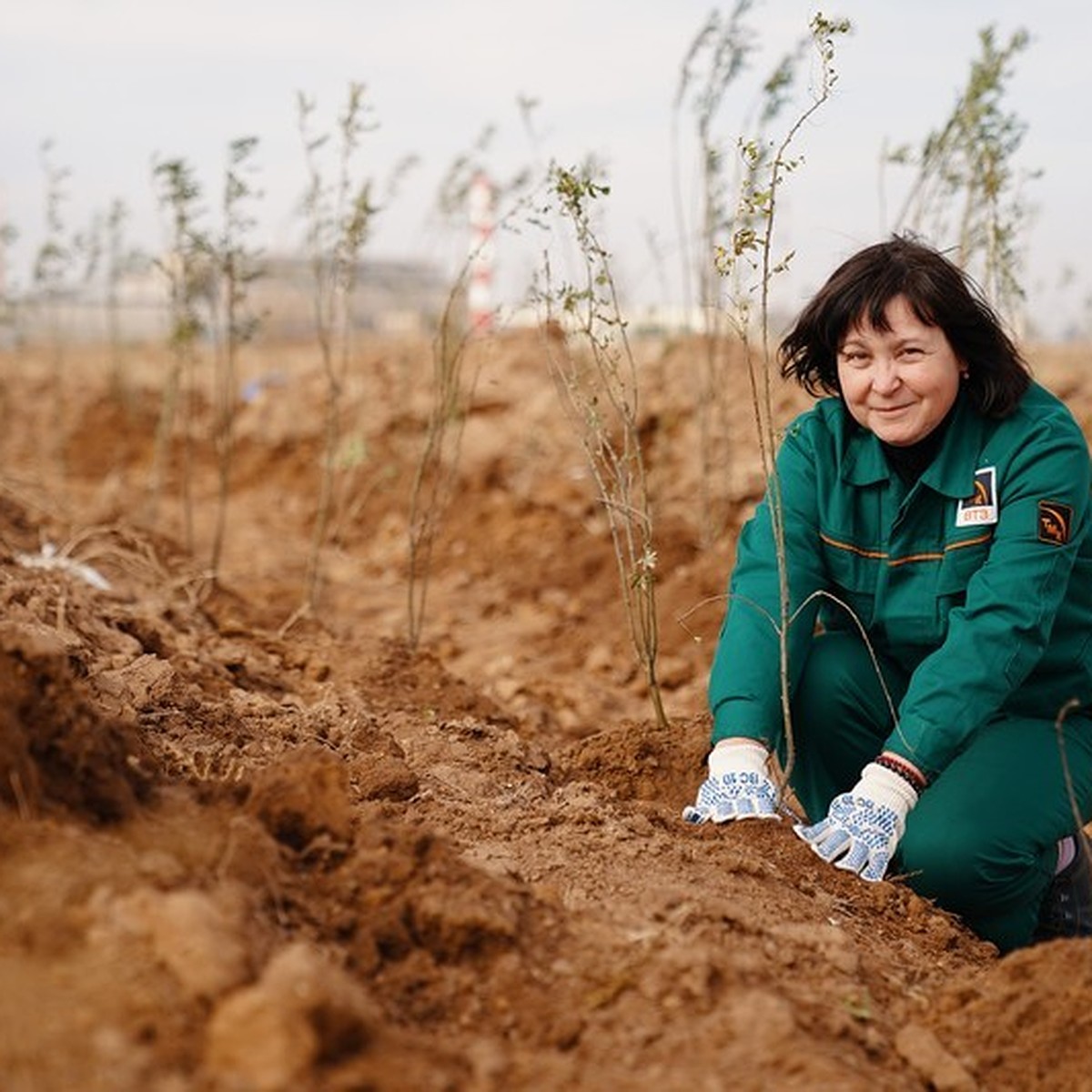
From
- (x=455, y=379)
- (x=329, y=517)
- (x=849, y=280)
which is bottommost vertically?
(x=329, y=517)

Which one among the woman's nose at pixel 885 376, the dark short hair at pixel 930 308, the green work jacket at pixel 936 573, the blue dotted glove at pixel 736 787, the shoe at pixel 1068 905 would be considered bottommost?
the shoe at pixel 1068 905

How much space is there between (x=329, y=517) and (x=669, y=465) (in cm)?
209

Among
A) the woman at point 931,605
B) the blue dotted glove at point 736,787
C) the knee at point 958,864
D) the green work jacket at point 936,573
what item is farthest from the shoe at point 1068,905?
the blue dotted glove at point 736,787

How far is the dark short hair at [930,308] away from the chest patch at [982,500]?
114mm

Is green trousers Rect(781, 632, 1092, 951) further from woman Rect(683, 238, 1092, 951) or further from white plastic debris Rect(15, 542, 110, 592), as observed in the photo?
white plastic debris Rect(15, 542, 110, 592)

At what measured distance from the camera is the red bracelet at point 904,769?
2.49 m

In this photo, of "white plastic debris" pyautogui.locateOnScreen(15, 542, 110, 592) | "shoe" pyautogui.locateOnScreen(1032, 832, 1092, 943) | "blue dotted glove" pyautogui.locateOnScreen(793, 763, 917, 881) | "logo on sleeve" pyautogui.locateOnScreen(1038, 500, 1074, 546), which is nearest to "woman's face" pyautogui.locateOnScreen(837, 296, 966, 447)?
"logo on sleeve" pyautogui.locateOnScreen(1038, 500, 1074, 546)

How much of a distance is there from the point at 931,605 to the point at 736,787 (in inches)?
19.7

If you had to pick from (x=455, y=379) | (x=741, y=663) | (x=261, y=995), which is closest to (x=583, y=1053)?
(x=261, y=995)

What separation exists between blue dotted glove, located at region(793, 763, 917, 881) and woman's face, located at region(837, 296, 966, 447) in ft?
2.01

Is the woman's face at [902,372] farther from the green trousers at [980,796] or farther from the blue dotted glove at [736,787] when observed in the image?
the blue dotted glove at [736,787]

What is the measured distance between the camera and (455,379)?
445 centimetres

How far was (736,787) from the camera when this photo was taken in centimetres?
259

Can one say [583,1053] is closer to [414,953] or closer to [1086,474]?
[414,953]
